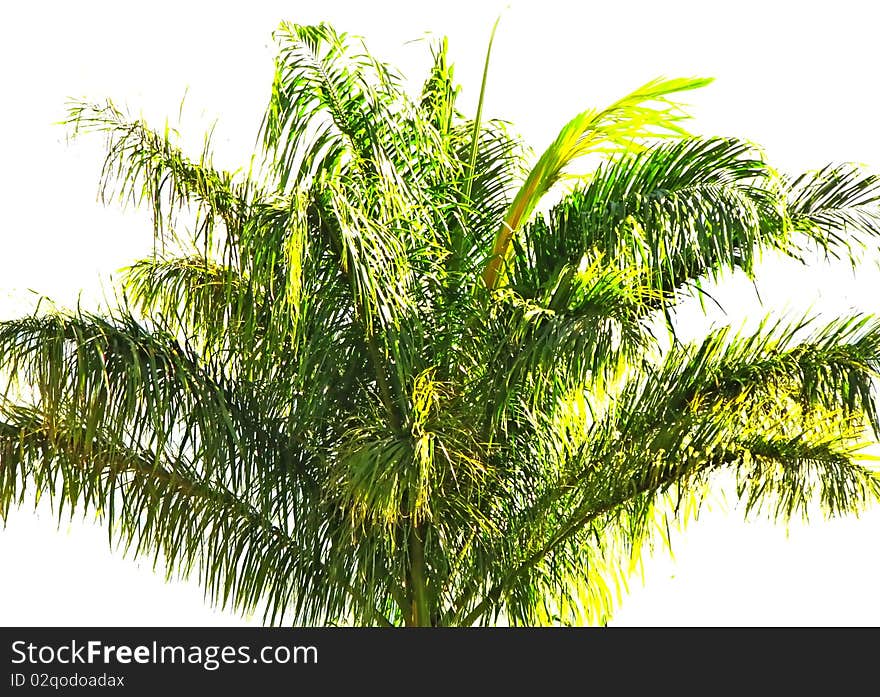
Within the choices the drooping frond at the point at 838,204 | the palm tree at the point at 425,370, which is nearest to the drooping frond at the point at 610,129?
the palm tree at the point at 425,370

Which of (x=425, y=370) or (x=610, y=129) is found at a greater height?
(x=610, y=129)

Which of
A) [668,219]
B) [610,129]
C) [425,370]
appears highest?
[610,129]

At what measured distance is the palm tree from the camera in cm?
477

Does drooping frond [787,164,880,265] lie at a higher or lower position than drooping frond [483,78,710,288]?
lower

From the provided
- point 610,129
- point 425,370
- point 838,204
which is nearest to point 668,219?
point 610,129

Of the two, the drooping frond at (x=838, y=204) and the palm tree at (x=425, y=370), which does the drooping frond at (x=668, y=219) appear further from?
the drooping frond at (x=838, y=204)

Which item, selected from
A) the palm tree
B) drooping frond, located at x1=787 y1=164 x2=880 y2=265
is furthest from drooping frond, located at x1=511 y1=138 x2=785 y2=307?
drooping frond, located at x1=787 y1=164 x2=880 y2=265


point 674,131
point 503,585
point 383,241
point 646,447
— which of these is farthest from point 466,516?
point 674,131

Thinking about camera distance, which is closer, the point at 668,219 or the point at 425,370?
the point at 668,219

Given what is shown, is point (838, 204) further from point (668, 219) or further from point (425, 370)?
point (425, 370)

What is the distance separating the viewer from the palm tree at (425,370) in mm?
4770

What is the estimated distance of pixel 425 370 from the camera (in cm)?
497

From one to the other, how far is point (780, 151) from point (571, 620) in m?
3.81

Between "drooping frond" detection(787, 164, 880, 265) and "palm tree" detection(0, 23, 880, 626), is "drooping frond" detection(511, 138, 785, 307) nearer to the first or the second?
"palm tree" detection(0, 23, 880, 626)
